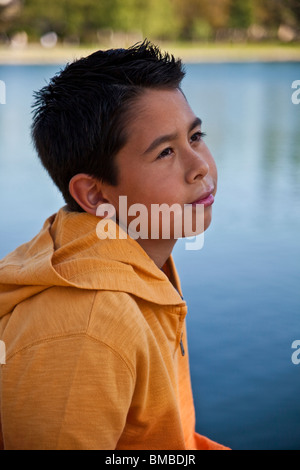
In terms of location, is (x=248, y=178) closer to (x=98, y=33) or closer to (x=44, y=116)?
(x=44, y=116)

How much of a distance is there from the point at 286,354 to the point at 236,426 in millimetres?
269

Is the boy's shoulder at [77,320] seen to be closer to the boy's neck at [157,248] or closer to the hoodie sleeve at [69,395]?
the hoodie sleeve at [69,395]

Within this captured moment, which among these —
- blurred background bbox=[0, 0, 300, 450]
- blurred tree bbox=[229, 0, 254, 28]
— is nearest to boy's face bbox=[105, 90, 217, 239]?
blurred background bbox=[0, 0, 300, 450]

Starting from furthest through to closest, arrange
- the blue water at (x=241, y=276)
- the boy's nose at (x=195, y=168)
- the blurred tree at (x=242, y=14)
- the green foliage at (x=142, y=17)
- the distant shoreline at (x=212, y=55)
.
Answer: the blurred tree at (x=242, y=14)
the green foliage at (x=142, y=17)
the distant shoreline at (x=212, y=55)
the blue water at (x=241, y=276)
the boy's nose at (x=195, y=168)

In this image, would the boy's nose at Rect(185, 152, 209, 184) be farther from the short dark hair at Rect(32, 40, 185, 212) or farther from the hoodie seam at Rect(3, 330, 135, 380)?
the hoodie seam at Rect(3, 330, 135, 380)

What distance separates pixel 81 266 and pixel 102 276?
0.03 m

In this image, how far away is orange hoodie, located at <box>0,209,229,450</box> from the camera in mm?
625

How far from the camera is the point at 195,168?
0.75 metres

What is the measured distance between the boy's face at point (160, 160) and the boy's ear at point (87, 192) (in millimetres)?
28

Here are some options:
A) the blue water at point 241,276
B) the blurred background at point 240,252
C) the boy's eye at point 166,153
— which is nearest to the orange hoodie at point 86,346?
the boy's eye at point 166,153

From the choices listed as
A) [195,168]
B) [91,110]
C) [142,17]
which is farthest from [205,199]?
[142,17]

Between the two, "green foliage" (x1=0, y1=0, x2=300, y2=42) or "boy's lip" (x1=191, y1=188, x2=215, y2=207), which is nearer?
"boy's lip" (x1=191, y1=188, x2=215, y2=207)

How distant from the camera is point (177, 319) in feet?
2.51

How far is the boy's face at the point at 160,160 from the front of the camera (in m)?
0.75
